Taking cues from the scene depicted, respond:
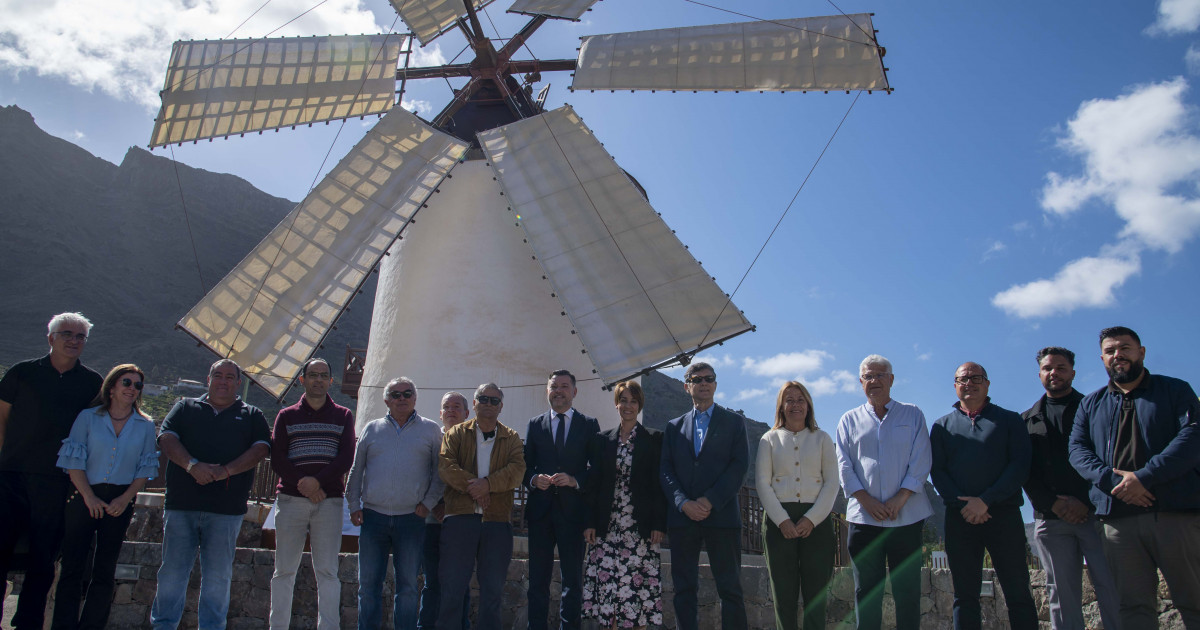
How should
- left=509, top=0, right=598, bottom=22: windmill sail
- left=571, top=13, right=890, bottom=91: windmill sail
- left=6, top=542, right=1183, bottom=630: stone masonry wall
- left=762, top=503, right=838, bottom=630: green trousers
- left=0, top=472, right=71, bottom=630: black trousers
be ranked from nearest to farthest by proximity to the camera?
1. left=0, top=472, right=71, bottom=630: black trousers
2. left=762, top=503, right=838, bottom=630: green trousers
3. left=6, top=542, right=1183, bottom=630: stone masonry wall
4. left=571, top=13, right=890, bottom=91: windmill sail
5. left=509, top=0, right=598, bottom=22: windmill sail

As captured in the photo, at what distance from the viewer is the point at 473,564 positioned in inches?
187

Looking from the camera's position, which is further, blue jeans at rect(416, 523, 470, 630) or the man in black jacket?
blue jeans at rect(416, 523, 470, 630)

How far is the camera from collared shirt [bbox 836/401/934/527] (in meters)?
4.43

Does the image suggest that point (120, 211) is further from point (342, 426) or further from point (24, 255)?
point (342, 426)

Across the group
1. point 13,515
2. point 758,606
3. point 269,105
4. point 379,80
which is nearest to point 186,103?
point 269,105

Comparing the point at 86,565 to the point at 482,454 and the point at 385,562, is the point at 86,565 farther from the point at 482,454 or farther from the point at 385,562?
the point at 482,454

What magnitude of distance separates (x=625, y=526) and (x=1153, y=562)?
2811 mm

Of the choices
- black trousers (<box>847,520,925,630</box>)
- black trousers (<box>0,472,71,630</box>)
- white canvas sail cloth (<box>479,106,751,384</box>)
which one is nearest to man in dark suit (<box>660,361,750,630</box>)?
black trousers (<box>847,520,925,630</box>)

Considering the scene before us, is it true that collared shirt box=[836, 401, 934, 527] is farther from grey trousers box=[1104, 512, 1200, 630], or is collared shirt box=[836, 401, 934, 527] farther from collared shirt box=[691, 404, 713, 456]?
grey trousers box=[1104, 512, 1200, 630]

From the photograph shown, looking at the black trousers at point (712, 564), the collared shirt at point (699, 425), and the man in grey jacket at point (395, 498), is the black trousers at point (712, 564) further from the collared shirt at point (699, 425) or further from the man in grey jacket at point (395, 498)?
the man in grey jacket at point (395, 498)

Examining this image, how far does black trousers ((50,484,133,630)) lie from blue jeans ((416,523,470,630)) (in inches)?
69.7

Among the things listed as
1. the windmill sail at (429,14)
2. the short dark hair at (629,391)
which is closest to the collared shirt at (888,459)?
the short dark hair at (629,391)

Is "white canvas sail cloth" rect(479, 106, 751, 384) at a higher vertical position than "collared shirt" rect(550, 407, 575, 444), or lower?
higher

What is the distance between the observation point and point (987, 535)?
4.30m
